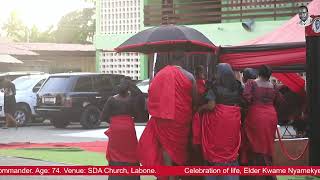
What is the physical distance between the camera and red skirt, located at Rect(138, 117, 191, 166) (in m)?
5.43

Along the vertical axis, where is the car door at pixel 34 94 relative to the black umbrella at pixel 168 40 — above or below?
below

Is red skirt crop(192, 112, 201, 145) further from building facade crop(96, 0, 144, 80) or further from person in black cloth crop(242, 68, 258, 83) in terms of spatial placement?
building facade crop(96, 0, 144, 80)

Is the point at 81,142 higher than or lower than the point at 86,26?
lower

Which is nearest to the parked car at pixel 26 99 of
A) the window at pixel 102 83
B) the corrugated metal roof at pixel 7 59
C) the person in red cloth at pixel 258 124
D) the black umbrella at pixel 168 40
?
the window at pixel 102 83

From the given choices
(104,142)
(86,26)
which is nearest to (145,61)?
(104,142)

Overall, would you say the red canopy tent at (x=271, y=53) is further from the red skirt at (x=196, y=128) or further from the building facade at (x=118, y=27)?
the building facade at (x=118, y=27)

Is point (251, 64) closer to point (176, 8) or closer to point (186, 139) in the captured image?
point (186, 139)

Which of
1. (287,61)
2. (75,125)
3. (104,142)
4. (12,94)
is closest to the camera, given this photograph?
(287,61)

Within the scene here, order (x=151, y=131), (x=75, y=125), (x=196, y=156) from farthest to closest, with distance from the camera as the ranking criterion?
1. (x=75, y=125)
2. (x=196, y=156)
3. (x=151, y=131)

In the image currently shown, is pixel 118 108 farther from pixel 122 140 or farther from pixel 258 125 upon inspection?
pixel 258 125

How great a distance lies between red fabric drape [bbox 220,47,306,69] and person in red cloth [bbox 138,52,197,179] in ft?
5.85

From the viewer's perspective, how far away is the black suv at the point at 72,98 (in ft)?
47.8

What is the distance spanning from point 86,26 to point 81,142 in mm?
31334

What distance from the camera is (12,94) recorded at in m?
14.2
